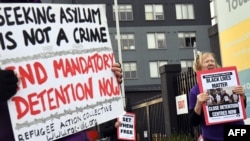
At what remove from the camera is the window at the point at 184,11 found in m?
49.2

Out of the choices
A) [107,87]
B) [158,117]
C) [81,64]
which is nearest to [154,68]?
[158,117]

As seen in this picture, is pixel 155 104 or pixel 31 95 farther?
pixel 155 104

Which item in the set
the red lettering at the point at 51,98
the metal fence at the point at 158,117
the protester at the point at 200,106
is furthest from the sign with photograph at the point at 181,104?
the red lettering at the point at 51,98

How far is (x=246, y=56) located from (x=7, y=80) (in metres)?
3.72

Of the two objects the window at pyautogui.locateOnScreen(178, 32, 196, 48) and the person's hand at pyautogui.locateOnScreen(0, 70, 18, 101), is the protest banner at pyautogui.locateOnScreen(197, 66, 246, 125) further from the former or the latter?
the window at pyautogui.locateOnScreen(178, 32, 196, 48)

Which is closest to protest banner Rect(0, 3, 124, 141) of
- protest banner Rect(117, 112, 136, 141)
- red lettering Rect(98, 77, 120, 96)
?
red lettering Rect(98, 77, 120, 96)

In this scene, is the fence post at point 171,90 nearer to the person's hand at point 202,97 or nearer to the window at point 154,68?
the person's hand at point 202,97

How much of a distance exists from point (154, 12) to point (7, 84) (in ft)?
151

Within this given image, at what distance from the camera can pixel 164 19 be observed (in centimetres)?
4859

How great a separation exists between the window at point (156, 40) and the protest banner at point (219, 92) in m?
42.5

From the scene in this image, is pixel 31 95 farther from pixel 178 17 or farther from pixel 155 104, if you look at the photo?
pixel 178 17

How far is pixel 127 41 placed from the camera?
155ft

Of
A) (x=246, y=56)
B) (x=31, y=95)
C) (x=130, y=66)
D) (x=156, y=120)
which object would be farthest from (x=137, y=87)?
(x=31, y=95)

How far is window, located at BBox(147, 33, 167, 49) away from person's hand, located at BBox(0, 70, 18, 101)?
44.9 meters
